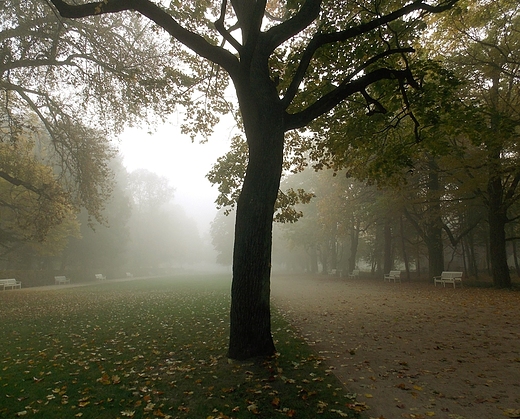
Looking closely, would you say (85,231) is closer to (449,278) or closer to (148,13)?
(449,278)

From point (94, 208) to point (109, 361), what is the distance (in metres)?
14.5

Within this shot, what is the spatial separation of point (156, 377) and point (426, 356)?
195 inches

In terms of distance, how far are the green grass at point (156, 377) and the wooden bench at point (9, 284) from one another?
62.5ft

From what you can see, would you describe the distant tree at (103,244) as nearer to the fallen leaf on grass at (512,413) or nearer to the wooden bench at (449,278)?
the wooden bench at (449,278)

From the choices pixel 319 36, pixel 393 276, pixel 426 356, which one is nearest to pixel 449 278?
pixel 393 276

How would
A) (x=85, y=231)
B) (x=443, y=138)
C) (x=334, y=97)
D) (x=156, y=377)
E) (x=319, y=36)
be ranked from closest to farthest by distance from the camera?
(x=156, y=377) < (x=334, y=97) < (x=319, y=36) < (x=443, y=138) < (x=85, y=231)

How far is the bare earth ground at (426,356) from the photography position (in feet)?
13.9

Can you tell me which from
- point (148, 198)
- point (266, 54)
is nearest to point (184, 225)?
point (148, 198)

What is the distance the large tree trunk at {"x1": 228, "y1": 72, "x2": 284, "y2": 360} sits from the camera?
610 cm

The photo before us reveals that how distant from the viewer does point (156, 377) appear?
5543 mm

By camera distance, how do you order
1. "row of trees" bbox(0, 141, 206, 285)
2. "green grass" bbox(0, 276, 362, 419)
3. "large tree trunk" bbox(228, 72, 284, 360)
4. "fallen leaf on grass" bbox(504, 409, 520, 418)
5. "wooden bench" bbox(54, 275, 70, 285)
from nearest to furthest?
"fallen leaf on grass" bbox(504, 409, 520, 418), "green grass" bbox(0, 276, 362, 419), "large tree trunk" bbox(228, 72, 284, 360), "row of trees" bbox(0, 141, 206, 285), "wooden bench" bbox(54, 275, 70, 285)

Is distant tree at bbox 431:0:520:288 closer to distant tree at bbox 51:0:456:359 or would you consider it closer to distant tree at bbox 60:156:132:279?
distant tree at bbox 51:0:456:359

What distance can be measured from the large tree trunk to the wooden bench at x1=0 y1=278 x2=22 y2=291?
1033 inches

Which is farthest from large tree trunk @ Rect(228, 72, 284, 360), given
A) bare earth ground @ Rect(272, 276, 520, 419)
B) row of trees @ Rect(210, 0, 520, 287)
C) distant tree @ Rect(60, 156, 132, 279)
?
distant tree @ Rect(60, 156, 132, 279)
